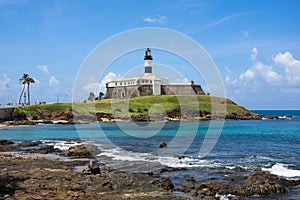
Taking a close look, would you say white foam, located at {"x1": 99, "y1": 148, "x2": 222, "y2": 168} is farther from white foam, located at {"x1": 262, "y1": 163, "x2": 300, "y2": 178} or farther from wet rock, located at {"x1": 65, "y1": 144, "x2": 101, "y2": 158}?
white foam, located at {"x1": 262, "y1": 163, "x2": 300, "y2": 178}

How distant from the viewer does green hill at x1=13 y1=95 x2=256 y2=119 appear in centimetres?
12531

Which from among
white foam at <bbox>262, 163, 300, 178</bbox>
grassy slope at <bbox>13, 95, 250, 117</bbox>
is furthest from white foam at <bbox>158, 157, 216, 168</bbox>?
grassy slope at <bbox>13, 95, 250, 117</bbox>

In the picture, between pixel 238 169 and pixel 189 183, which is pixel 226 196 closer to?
pixel 189 183

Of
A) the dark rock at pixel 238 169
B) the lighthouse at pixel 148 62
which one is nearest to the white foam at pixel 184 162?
the dark rock at pixel 238 169

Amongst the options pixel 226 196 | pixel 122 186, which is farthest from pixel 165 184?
pixel 226 196

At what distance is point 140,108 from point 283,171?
109 metres

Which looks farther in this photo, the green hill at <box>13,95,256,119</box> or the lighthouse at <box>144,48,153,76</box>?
the lighthouse at <box>144,48,153,76</box>

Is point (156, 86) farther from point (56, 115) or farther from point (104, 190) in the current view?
point (104, 190)

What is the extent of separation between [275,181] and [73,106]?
384 feet

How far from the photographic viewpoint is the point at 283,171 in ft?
103

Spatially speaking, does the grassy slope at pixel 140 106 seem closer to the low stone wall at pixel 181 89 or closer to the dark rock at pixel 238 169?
the low stone wall at pixel 181 89

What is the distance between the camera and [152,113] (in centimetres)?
13838

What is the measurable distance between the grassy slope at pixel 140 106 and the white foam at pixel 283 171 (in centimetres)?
9993

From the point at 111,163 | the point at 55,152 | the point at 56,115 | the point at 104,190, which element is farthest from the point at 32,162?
the point at 56,115
